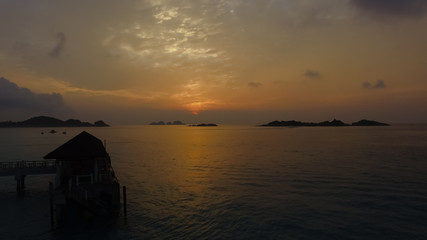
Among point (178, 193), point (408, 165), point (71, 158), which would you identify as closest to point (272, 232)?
point (178, 193)

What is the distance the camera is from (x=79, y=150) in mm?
22688

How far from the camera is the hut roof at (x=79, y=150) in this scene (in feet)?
72.1

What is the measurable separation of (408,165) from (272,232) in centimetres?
3479

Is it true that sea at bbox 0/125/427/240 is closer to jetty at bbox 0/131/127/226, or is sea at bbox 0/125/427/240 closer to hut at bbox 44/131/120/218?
jetty at bbox 0/131/127/226

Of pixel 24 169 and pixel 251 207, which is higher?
pixel 24 169

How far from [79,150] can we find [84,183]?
303 cm

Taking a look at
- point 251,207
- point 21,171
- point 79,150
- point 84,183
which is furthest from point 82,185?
point 251,207

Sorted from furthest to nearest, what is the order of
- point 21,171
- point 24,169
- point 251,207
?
point 24,169 < point 21,171 < point 251,207

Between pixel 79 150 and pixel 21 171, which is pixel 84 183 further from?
pixel 21 171

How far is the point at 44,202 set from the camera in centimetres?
2569

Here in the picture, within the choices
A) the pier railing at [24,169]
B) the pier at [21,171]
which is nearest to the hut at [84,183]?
the pier railing at [24,169]

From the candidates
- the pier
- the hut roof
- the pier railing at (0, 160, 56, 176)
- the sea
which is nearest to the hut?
the hut roof

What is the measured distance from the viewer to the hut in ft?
65.1

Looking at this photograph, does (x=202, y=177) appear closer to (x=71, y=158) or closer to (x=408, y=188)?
(x=71, y=158)
